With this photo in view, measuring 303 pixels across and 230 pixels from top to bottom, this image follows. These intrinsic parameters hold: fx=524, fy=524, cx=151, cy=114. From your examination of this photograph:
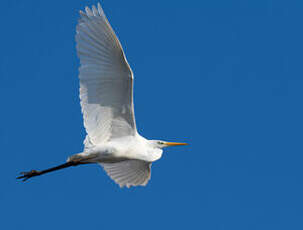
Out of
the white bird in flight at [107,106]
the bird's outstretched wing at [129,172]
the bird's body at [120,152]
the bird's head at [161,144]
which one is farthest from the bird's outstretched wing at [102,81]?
the bird's outstretched wing at [129,172]

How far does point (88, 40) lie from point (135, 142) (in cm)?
263

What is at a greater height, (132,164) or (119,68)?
(119,68)

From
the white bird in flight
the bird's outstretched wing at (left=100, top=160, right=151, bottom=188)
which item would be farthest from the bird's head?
the bird's outstretched wing at (left=100, top=160, right=151, bottom=188)

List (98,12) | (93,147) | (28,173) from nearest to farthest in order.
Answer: (98,12), (93,147), (28,173)

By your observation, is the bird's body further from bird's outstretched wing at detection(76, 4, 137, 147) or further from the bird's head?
the bird's head

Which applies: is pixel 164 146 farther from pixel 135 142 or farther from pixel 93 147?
pixel 93 147

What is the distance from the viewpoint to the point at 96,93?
11.2 m

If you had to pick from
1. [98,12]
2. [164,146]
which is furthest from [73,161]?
[98,12]

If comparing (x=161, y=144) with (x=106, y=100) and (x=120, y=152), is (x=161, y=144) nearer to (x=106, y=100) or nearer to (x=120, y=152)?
(x=120, y=152)

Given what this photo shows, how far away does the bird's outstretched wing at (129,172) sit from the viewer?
12812 millimetres

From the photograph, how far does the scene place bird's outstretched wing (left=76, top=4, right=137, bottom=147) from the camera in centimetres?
1048

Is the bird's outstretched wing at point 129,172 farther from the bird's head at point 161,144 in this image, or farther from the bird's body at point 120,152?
the bird's body at point 120,152

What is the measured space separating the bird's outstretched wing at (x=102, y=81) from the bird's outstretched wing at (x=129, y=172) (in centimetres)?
126

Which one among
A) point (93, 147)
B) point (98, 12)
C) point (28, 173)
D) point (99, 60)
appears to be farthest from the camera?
point (28, 173)
